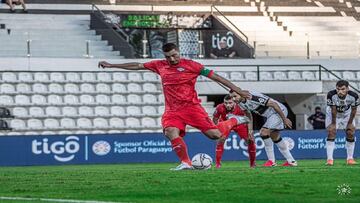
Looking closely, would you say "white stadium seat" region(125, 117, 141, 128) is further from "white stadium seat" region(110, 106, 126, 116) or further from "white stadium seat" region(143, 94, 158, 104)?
"white stadium seat" region(143, 94, 158, 104)

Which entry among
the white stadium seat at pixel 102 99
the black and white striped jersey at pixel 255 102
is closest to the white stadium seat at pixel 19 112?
the white stadium seat at pixel 102 99

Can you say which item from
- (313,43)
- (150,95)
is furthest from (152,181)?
(313,43)

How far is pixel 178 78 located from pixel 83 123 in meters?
15.1

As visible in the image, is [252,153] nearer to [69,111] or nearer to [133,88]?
[69,111]

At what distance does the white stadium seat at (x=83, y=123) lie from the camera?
109 feet

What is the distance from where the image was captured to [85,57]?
36219 mm

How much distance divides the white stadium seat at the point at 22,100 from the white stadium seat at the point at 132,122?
10.5 feet

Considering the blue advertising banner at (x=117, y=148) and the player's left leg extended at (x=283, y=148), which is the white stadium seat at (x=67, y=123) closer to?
the blue advertising banner at (x=117, y=148)

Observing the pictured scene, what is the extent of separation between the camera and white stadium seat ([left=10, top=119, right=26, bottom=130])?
3231 centimetres

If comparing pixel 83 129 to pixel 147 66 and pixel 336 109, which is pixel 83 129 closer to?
pixel 336 109

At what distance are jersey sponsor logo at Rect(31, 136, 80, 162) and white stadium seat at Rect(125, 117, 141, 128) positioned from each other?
4.29 metres

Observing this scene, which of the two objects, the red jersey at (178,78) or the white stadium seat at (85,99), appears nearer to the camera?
the red jersey at (178,78)

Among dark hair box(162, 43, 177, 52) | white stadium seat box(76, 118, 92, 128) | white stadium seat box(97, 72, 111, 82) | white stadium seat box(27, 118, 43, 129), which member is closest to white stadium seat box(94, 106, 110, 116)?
white stadium seat box(76, 118, 92, 128)

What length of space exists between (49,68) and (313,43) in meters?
10.7
